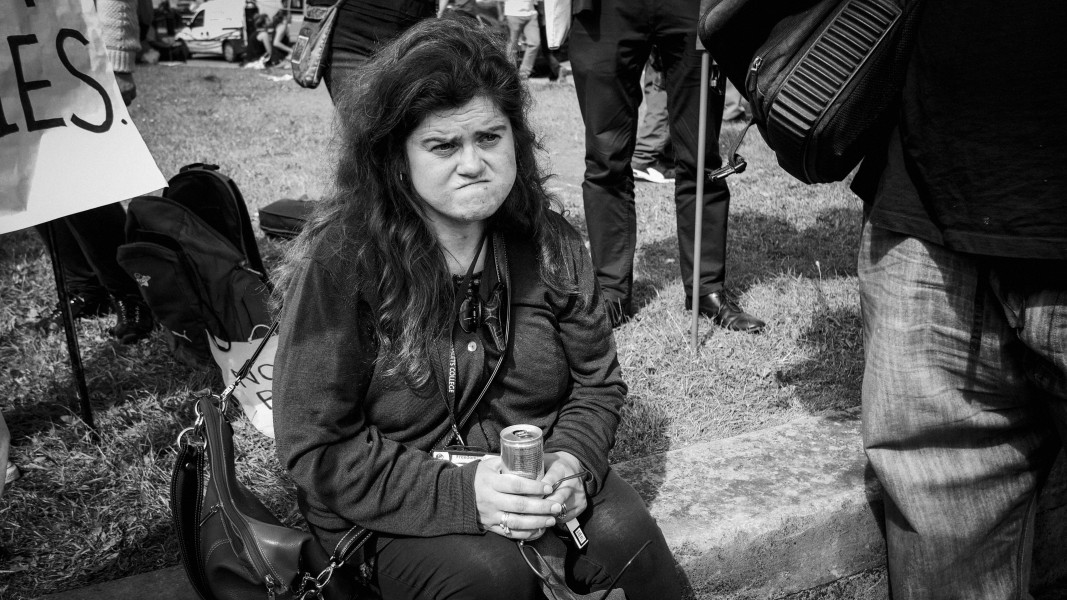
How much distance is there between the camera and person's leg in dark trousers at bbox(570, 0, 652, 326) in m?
3.53

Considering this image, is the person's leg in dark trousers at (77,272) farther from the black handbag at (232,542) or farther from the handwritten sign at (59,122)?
the black handbag at (232,542)

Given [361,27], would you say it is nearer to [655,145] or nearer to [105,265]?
[105,265]

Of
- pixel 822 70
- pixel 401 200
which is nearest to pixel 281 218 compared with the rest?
pixel 401 200

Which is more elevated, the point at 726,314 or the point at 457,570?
the point at 457,570

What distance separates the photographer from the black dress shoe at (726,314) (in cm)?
369

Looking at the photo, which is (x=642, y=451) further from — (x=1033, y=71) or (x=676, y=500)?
(x=1033, y=71)

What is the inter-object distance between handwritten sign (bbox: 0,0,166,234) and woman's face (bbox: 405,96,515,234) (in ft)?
4.07

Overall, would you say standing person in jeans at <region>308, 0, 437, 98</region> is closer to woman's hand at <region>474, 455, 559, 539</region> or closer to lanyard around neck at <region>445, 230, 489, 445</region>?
lanyard around neck at <region>445, 230, 489, 445</region>

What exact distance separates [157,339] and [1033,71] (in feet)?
11.0

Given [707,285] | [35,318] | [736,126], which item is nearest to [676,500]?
[707,285]

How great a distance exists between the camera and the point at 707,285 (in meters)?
3.80

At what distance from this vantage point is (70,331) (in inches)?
112

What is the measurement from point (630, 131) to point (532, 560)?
7.68ft

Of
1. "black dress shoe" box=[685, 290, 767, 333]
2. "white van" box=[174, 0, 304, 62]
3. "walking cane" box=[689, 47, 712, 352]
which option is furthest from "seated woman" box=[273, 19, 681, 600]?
"white van" box=[174, 0, 304, 62]
